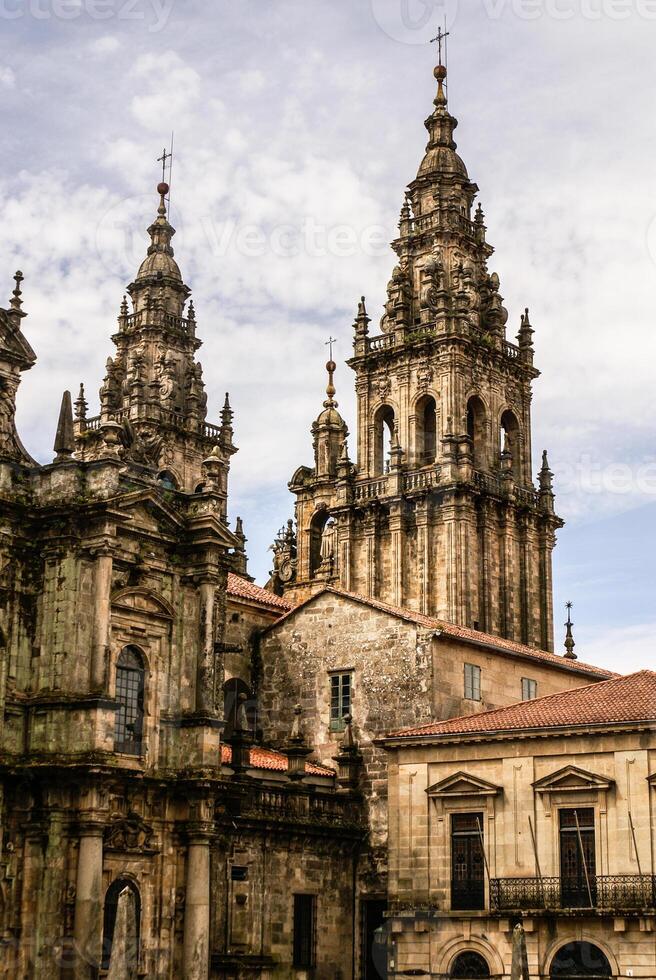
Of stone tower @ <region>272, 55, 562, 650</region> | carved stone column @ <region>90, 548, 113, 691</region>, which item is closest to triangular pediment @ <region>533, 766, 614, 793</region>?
carved stone column @ <region>90, 548, 113, 691</region>

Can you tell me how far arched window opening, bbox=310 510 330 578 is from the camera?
231 feet

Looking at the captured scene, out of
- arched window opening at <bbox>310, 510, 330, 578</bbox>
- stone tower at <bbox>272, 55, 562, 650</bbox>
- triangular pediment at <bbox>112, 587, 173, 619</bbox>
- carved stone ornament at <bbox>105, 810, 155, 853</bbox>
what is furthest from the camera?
arched window opening at <bbox>310, 510, 330, 578</bbox>

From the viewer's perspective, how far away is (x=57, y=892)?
32469 millimetres

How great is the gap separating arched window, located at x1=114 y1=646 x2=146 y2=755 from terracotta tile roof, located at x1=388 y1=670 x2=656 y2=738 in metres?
6.80

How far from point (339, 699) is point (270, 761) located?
364 cm

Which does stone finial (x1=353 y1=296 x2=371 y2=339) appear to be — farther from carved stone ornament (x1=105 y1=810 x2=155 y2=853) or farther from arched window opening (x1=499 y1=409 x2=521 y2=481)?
carved stone ornament (x1=105 y1=810 x2=155 y2=853)

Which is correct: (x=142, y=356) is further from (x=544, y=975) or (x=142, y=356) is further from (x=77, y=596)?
(x=544, y=975)

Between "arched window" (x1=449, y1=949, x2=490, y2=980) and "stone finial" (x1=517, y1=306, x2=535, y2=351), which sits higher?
"stone finial" (x1=517, y1=306, x2=535, y2=351)

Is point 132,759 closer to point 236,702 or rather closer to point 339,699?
point 339,699

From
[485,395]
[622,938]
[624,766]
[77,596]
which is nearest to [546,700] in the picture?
[624,766]

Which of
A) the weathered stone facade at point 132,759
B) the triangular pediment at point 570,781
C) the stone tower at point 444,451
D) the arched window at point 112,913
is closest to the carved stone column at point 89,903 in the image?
the weathered stone facade at point 132,759

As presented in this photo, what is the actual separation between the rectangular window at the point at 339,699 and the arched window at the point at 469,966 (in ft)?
29.2

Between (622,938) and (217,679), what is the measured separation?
36.6ft

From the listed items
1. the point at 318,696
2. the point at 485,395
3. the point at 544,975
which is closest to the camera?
the point at 544,975
